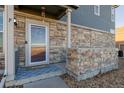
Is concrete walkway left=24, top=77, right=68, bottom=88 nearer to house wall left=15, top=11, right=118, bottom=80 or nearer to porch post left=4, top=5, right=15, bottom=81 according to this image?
porch post left=4, top=5, right=15, bottom=81

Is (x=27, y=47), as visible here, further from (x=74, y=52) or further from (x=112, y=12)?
(x=112, y=12)

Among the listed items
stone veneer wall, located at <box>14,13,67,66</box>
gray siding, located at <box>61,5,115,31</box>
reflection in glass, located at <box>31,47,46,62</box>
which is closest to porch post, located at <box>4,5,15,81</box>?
stone veneer wall, located at <box>14,13,67,66</box>

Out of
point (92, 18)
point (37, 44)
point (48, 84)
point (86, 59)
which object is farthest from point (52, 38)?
point (92, 18)

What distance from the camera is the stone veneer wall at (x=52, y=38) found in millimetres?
5449

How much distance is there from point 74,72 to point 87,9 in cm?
622

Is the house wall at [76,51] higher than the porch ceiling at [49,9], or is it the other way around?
the porch ceiling at [49,9]

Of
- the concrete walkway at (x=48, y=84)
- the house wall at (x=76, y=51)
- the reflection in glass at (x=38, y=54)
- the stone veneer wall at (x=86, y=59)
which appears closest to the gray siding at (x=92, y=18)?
the house wall at (x=76, y=51)

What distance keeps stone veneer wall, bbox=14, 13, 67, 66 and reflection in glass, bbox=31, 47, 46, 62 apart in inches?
16.3

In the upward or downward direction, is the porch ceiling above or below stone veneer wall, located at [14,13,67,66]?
above

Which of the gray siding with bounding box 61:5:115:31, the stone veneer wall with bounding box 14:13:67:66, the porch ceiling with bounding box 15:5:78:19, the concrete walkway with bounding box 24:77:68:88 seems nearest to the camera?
the concrete walkway with bounding box 24:77:68:88

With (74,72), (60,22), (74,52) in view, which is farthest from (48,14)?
(74,72)

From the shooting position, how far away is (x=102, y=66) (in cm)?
566

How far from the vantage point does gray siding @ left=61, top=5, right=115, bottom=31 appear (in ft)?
28.1

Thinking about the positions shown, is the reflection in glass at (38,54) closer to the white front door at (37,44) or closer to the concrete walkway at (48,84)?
the white front door at (37,44)
